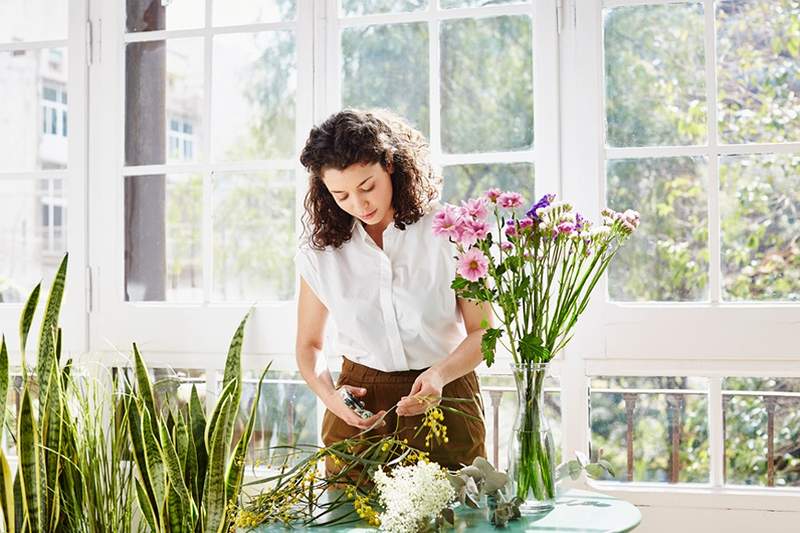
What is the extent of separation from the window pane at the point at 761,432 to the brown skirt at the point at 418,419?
78 centimetres

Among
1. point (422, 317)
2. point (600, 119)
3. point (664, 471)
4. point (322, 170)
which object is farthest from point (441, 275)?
point (664, 471)

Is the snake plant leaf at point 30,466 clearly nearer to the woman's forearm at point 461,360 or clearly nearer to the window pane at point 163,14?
the woman's forearm at point 461,360

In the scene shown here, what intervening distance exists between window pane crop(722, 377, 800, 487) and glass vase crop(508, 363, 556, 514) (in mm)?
967

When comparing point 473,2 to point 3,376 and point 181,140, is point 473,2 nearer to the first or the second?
point 181,140

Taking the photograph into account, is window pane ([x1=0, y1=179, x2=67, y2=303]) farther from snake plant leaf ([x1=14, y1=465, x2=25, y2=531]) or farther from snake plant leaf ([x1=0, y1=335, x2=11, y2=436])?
snake plant leaf ([x1=14, y1=465, x2=25, y2=531])

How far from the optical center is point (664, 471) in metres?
2.61

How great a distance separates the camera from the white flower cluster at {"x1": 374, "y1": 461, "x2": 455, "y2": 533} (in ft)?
5.42

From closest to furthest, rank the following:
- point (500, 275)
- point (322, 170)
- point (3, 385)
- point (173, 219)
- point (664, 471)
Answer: point (500, 275), point (322, 170), point (3, 385), point (664, 471), point (173, 219)

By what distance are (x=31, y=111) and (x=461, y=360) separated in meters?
1.82

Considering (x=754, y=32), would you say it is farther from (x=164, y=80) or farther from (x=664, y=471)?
(x=164, y=80)

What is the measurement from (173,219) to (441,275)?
1.08 metres

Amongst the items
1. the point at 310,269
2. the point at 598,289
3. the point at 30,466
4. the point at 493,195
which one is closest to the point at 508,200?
the point at 493,195

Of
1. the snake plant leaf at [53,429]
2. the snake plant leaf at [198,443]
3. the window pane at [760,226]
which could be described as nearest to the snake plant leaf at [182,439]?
the snake plant leaf at [198,443]

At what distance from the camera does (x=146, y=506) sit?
2408 millimetres
